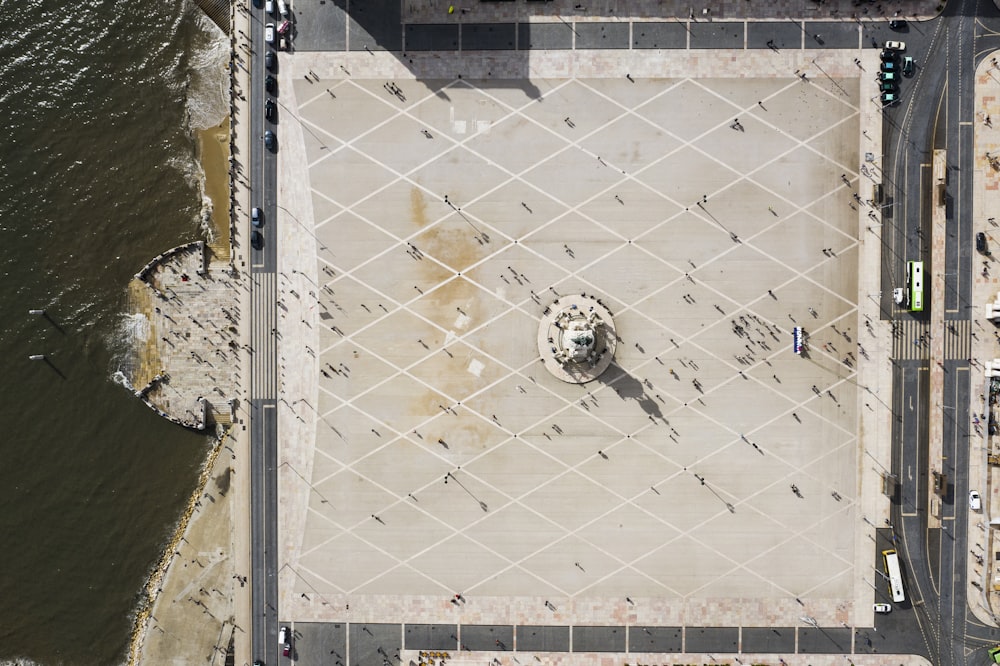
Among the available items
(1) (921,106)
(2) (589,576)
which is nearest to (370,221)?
(2) (589,576)

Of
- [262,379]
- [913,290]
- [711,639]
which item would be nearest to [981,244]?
[913,290]

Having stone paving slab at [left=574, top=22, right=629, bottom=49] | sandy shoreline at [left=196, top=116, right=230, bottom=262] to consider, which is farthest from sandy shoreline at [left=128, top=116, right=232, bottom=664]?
stone paving slab at [left=574, top=22, right=629, bottom=49]

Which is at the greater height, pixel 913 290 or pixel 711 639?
pixel 913 290

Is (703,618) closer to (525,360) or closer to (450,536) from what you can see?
(450,536)

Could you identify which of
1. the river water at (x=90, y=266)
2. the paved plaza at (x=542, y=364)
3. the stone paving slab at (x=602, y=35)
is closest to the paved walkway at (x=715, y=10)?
the stone paving slab at (x=602, y=35)

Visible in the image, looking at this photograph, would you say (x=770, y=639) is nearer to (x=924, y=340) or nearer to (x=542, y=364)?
(x=924, y=340)

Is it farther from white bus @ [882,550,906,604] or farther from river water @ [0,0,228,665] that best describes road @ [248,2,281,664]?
white bus @ [882,550,906,604]

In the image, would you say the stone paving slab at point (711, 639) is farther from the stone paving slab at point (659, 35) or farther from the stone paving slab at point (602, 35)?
the stone paving slab at point (602, 35)
